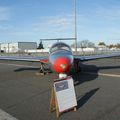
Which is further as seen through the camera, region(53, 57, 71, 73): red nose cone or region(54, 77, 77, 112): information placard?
region(53, 57, 71, 73): red nose cone

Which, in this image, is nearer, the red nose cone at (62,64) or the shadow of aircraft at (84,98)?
the shadow of aircraft at (84,98)

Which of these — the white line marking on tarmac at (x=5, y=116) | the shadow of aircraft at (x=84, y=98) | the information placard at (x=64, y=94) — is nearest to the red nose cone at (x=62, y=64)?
the shadow of aircraft at (x=84, y=98)

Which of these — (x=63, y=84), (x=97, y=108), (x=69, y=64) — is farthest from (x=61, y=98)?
(x=69, y=64)

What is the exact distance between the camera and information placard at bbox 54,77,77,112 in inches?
278

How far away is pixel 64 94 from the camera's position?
7289mm

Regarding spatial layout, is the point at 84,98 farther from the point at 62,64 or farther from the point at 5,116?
the point at 5,116

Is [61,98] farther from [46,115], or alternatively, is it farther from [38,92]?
[38,92]

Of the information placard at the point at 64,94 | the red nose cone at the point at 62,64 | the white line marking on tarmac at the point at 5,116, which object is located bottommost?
the white line marking on tarmac at the point at 5,116

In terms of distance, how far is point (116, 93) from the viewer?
393 inches

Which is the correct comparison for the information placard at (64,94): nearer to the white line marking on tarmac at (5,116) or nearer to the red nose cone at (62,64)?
the white line marking on tarmac at (5,116)

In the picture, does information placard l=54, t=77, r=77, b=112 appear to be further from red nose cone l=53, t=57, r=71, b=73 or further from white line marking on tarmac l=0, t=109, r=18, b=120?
red nose cone l=53, t=57, r=71, b=73

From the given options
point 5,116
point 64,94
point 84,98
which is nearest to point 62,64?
point 84,98

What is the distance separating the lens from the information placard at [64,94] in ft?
23.2

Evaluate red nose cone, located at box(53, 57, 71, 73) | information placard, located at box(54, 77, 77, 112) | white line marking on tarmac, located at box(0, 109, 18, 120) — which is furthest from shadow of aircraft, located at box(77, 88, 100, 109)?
white line marking on tarmac, located at box(0, 109, 18, 120)
